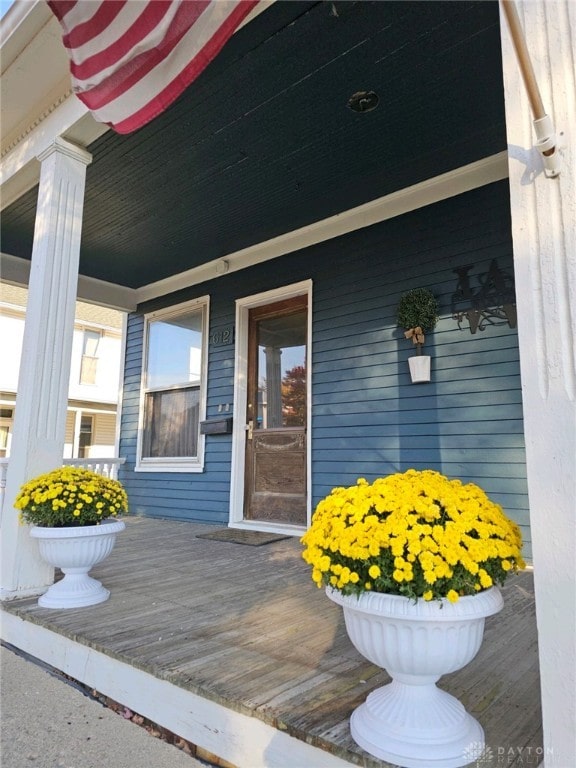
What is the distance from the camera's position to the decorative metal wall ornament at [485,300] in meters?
3.15

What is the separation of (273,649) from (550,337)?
140 cm

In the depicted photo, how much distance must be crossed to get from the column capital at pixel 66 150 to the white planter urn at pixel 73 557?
6.79 feet

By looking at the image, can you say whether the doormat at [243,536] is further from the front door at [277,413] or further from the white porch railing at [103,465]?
the white porch railing at [103,465]

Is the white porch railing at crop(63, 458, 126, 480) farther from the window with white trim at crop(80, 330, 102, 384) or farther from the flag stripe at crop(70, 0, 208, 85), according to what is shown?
the window with white trim at crop(80, 330, 102, 384)

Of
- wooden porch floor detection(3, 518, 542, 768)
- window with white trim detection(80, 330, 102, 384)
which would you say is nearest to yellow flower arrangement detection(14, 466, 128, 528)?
wooden porch floor detection(3, 518, 542, 768)

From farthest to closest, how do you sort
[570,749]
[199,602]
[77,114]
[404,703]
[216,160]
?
[216,160]
[77,114]
[199,602]
[404,703]
[570,749]

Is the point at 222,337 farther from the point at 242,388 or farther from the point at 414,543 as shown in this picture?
the point at 414,543

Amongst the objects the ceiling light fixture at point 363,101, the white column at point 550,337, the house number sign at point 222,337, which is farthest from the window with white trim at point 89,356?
the white column at point 550,337

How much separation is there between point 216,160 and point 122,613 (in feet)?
9.16

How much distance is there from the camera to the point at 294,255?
14.4ft

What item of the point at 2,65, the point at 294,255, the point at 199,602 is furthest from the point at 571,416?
the point at 294,255

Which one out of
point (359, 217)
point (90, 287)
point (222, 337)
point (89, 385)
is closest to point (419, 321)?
point (359, 217)

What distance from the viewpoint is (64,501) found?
2.25m

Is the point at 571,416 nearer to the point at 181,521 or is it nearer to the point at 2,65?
the point at 2,65
